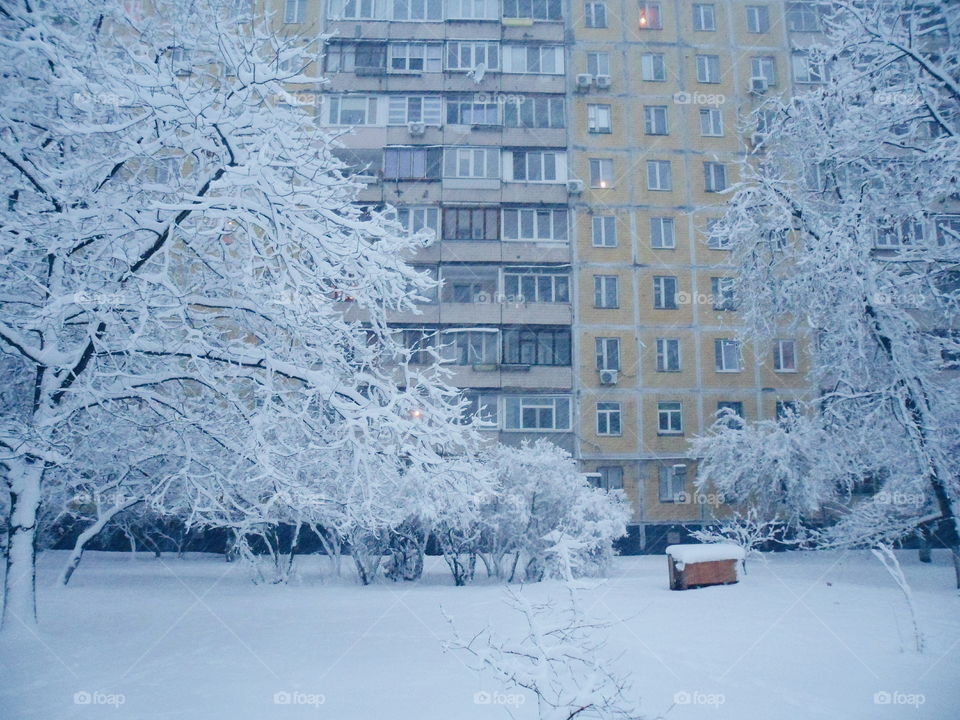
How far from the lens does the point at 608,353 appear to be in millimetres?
28750

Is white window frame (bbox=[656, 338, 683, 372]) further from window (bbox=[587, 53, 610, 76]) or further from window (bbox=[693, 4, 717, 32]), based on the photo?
window (bbox=[693, 4, 717, 32])

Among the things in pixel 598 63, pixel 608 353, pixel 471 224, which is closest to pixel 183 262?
pixel 471 224

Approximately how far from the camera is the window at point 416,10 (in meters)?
30.0

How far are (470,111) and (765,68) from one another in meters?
14.6

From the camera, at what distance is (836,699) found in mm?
7113

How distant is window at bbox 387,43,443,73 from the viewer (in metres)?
29.6

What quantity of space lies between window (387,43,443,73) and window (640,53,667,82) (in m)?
9.84

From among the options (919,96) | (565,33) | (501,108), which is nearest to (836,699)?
(919,96)

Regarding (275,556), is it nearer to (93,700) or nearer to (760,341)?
(93,700)

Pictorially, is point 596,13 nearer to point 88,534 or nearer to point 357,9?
point 357,9

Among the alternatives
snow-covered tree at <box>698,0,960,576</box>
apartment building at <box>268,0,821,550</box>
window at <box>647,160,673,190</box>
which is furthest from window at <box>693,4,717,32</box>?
snow-covered tree at <box>698,0,960,576</box>

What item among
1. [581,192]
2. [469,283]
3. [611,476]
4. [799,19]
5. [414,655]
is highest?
[799,19]

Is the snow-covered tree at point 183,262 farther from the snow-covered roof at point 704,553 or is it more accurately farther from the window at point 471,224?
the window at point 471,224

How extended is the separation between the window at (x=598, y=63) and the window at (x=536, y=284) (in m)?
10.1
